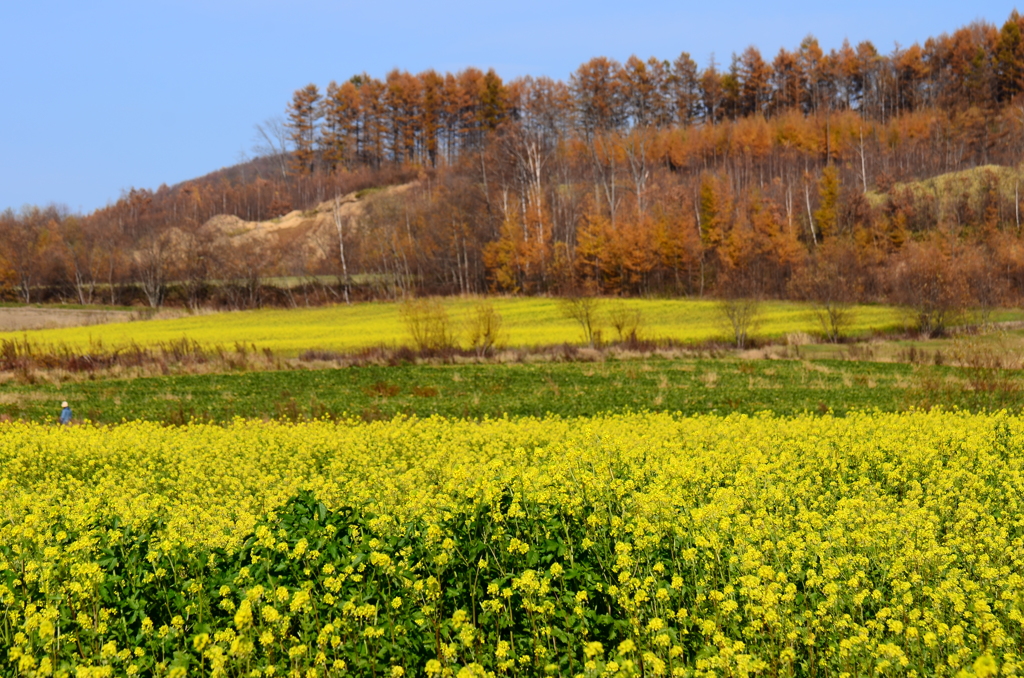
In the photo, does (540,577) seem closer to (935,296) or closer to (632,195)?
(935,296)

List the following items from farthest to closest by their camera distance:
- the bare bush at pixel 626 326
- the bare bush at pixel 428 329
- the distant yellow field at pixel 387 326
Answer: the distant yellow field at pixel 387 326, the bare bush at pixel 626 326, the bare bush at pixel 428 329

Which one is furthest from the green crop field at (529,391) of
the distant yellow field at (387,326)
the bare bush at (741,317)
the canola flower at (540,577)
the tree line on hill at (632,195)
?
the tree line on hill at (632,195)

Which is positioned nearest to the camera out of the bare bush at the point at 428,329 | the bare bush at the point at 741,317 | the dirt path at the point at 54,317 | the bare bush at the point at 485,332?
the bare bush at the point at 485,332

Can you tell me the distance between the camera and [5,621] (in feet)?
19.5

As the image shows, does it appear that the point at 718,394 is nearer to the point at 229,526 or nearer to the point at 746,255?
the point at 229,526

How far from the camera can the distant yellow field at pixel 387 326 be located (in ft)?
153

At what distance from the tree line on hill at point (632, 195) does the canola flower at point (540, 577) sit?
1685 inches

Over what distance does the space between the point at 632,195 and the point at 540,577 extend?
84022mm

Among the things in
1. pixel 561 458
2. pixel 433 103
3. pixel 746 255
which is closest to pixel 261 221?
pixel 433 103

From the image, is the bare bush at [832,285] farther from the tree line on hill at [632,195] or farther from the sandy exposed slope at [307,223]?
the sandy exposed slope at [307,223]

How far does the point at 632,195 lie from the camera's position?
87250 millimetres

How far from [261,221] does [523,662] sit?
122141 millimetres

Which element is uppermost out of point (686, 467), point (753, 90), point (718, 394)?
point (753, 90)

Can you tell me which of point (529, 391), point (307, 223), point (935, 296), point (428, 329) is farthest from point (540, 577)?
point (307, 223)
